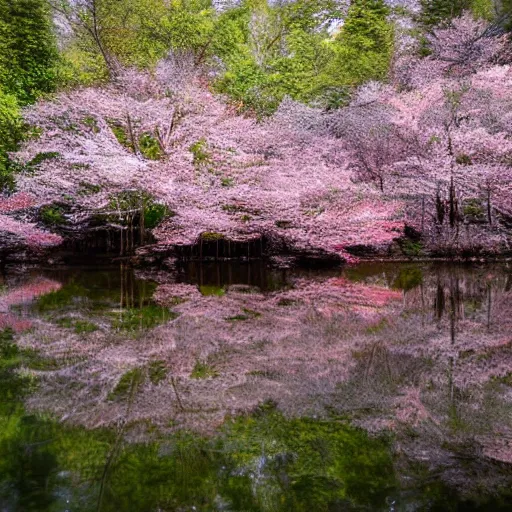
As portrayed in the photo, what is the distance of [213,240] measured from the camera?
47.5 ft

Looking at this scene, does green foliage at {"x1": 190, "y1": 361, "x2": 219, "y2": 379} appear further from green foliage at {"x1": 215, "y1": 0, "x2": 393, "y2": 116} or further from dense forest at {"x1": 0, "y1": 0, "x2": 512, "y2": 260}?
green foliage at {"x1": 215, "y1": 0, "x2": 393, "y2": 116}

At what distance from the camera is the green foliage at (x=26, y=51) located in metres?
16.3

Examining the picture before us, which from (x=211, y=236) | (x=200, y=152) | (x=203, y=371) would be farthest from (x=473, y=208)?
(x=203, y=371)

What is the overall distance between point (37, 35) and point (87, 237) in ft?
24.1

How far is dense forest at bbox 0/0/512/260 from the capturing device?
1202cm

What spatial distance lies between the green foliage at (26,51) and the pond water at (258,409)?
12154 mm

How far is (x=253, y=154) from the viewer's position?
1272cm

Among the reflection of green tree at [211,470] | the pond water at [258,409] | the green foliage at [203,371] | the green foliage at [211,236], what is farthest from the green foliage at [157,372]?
the green foliage at [211,236]

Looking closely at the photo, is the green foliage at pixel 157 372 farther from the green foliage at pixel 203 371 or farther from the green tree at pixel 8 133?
the green tree at pixel 8 133

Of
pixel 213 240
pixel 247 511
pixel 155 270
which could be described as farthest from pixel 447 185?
pixel 247 511

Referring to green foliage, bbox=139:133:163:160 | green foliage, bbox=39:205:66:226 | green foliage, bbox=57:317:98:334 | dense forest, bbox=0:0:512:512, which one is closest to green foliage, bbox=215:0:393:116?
dense forest, bbox=0:0:512:512

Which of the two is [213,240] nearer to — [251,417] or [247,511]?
[251,417]

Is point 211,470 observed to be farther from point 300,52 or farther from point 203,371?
point 300,52

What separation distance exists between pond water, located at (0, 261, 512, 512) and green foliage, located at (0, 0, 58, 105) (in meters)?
12.2
